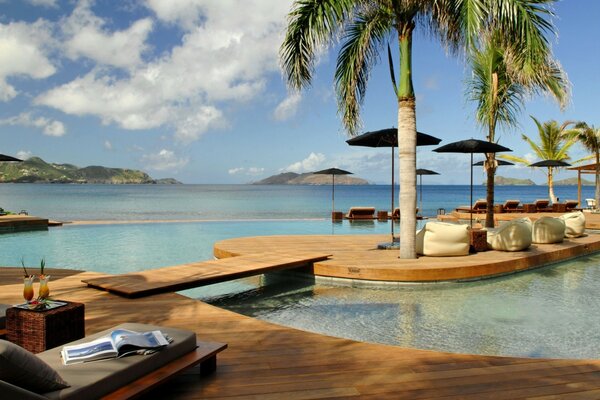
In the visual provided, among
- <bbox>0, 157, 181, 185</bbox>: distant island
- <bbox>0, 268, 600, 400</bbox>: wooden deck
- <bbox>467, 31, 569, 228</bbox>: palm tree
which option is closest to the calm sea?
<bbox>467, 31, 569, 228</bbox>: palm tree

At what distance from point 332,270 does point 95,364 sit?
4.62 m

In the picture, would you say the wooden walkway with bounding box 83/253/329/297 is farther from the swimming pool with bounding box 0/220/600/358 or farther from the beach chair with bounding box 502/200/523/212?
the beach chair with bounding box 502/200/523/212

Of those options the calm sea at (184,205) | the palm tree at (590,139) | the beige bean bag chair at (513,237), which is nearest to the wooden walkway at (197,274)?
the beige bean bag chair at (513,237)

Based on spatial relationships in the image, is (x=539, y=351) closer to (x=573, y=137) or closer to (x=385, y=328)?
(x=385, y=328)

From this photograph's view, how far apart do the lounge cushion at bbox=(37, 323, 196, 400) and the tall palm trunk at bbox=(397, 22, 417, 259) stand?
522cm

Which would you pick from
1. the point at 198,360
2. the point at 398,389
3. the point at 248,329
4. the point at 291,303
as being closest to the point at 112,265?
the point at 291,303

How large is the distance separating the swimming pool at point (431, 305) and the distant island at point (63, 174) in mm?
135661

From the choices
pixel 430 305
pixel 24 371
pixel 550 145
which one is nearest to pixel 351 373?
pixel 24 371

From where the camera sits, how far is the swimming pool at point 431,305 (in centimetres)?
449

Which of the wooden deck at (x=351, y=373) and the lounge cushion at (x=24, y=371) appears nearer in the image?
the lounge cushion at (x=24, y=371)

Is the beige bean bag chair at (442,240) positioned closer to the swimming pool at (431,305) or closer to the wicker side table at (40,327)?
the swimming pool at (431,305)

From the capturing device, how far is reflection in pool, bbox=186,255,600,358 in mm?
4441

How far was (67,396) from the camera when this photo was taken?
2.12 meters

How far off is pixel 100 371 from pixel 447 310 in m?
4.25
